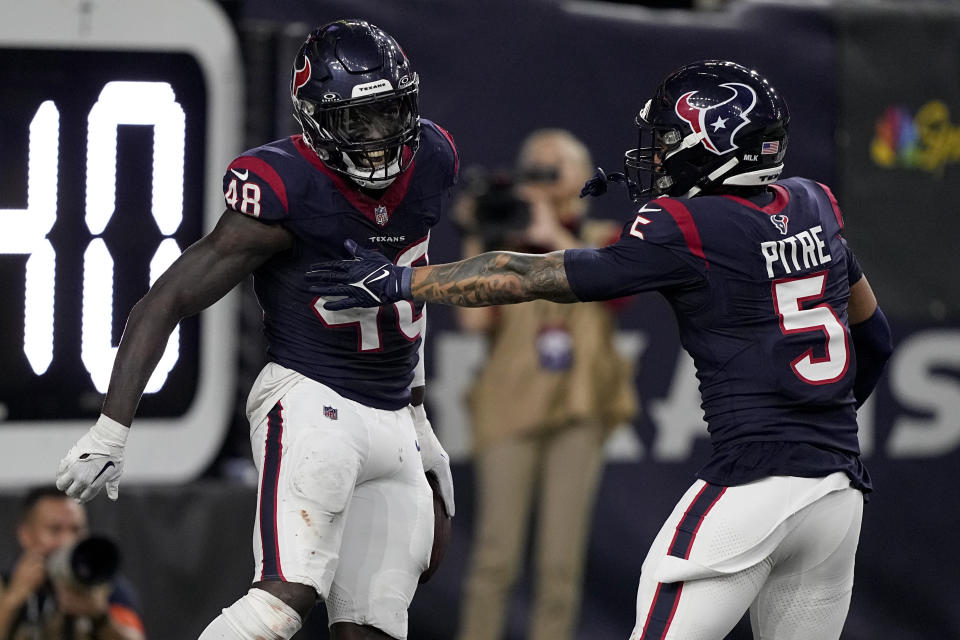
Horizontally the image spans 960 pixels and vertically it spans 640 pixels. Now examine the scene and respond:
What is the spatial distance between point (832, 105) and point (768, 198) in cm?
241

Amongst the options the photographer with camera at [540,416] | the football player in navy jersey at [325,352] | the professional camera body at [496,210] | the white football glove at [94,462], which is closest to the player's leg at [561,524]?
the photographer with camera at [540,416]

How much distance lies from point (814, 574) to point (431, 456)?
956 millimetres

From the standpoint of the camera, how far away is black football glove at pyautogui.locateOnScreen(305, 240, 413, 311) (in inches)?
117

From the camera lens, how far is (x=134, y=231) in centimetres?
396

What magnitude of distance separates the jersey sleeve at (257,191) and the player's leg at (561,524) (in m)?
2.03

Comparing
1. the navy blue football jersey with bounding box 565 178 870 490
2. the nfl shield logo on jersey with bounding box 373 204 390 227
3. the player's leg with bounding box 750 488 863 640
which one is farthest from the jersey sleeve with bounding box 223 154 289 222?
the player's leg with bounding box 750 488 863 640

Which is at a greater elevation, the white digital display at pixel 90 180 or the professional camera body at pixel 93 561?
the white digital display at pixel 90 180

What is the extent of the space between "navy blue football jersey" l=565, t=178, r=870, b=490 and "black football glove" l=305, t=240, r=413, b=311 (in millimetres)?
355

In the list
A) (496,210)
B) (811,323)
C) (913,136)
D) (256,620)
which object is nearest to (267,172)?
(256,620)

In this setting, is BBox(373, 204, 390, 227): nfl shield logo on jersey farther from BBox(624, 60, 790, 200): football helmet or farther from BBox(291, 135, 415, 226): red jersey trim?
BBox(624, 60, 790, 200): football helmet

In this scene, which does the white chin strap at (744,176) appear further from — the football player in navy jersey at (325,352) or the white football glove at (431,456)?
the white football glove at (431,456)

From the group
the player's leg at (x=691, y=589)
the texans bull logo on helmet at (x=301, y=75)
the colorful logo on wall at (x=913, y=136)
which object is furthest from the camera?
the colorful logo on wall at (x=913, y=136)

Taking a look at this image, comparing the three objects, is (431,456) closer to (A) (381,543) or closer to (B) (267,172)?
(A) (381,543)

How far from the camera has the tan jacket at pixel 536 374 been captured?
4812mm
